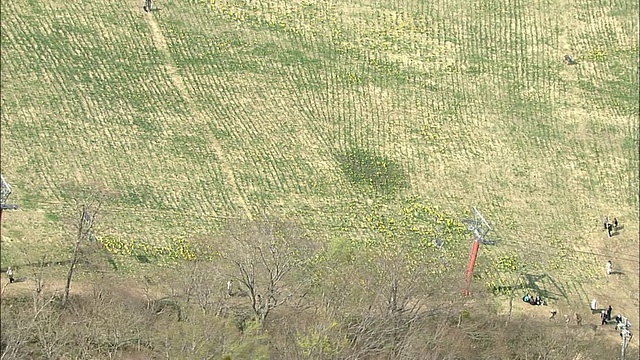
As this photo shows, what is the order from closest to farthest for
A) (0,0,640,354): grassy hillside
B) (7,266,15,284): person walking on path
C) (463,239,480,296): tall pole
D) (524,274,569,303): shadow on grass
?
(7,266,15,284): person walking on path, (463,239,480,296): tall pole, (524,274,569,303): shadow on grass, (0,0,640,354): grassy hillside

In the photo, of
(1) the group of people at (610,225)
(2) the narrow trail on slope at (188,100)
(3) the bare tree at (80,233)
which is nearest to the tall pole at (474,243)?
(1) the group of people at (610,225)

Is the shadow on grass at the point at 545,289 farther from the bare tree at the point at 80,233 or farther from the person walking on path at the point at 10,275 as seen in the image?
the person walking on path at the point at 10,275

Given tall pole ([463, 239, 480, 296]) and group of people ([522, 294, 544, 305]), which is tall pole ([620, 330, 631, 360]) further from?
tall pole ([463, 239, 480, 296])

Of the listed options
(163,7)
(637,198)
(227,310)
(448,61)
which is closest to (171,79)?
(163,7)

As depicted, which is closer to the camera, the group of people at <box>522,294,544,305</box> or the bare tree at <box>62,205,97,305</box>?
the bare tree at <box>62,205,97,305</box>

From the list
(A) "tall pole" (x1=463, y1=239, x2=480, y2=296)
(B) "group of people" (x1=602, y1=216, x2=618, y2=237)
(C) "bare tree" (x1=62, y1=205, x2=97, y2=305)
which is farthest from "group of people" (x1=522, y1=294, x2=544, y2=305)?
(C) "bare tree" (x1=62, y1=205, x2=97, y2=305)

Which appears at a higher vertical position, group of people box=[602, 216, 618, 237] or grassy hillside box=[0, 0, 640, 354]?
grassy hillside box=[0, 0, 640, 354]

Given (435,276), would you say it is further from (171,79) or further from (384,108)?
(171,79)
